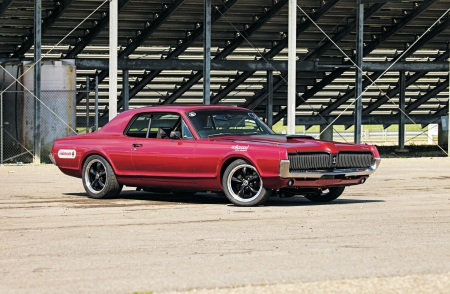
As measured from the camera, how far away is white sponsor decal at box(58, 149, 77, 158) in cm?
1420

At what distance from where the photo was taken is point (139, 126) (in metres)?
13.8

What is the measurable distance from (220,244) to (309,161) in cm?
365

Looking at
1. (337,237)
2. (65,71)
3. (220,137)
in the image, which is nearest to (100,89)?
(65,71)

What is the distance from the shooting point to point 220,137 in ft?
42.8

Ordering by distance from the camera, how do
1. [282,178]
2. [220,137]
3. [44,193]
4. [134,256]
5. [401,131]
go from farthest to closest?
[401,131] → [44,193] → [220,137] → [282,178] → [134,256]

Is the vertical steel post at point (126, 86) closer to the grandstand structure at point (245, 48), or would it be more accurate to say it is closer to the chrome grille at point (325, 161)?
the grandstand structure at point (245, 48)

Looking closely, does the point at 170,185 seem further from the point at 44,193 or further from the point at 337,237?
the point at 337,237

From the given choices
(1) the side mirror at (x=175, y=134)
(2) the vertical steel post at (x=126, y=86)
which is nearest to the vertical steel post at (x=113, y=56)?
(2) the vertical steel post at (x=126, y=86)

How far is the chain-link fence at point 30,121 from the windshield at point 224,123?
12.2 meters

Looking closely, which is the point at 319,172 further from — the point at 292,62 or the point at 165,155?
the point at 292,62

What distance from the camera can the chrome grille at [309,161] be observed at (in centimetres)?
1212

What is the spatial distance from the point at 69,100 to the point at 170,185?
1332 centimetres

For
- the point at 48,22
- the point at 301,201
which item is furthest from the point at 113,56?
the point at 301,201

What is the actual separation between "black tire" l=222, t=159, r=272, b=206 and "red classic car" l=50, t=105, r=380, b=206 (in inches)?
0.5
